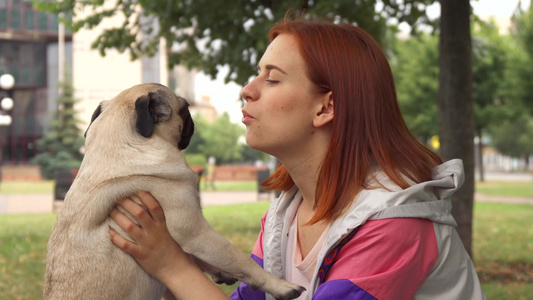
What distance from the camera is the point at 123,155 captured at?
2.35 metres

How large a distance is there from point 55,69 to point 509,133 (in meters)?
47.4

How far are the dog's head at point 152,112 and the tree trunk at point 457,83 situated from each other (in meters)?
4.08

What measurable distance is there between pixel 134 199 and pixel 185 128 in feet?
1.91

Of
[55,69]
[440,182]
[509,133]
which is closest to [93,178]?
[440,182]

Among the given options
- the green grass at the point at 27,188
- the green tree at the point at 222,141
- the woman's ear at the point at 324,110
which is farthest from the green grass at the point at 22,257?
the green tree at the point at 222,141

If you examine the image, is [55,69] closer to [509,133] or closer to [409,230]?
[409,230]

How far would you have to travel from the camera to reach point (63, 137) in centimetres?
3609

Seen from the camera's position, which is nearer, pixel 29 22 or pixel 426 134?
pixel 426 134

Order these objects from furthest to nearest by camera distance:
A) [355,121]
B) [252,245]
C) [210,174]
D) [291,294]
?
[210,174]
[252,245]
[291,294]
[355,121]

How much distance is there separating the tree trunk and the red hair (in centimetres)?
412

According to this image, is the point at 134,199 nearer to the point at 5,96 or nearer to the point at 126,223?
the point at 126,223

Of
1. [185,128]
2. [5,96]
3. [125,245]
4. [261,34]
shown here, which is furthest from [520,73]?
[125,245]

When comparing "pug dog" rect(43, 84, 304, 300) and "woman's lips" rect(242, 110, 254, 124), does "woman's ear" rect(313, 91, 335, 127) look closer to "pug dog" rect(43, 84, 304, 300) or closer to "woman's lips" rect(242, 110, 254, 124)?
"woman's lips" rect(242, 110, 254, 124)

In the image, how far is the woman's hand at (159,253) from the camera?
2084mm
